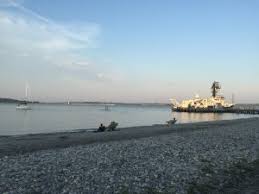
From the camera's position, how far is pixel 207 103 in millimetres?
159000

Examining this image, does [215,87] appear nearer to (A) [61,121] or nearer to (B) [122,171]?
(A) [61,121]

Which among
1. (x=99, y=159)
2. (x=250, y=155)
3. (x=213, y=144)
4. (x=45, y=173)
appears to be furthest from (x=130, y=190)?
(x=213, y=144)

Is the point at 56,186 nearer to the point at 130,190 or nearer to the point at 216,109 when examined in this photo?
the point at 130,190

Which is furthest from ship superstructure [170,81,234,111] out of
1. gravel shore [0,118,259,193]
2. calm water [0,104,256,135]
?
gravel shore [0,118,259,193]

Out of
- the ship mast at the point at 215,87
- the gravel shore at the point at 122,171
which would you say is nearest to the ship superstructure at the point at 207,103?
the ship mast at the point at 215,87

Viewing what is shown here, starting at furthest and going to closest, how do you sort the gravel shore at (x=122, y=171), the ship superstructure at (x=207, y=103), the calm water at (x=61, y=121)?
the ship superstructure at (x=207, y=103)
the calm water at (x=61, y=121)
the gravel shore at (x=122, y=171)

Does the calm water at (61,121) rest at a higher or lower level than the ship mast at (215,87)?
lower

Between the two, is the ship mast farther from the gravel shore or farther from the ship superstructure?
the gravel shore

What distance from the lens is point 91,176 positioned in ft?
39.3

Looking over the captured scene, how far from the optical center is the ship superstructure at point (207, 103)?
518ft

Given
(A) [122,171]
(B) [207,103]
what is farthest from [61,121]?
(B) [207,103]

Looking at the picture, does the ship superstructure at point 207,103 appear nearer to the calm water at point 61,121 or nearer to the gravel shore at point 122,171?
the calm water at point 61,121

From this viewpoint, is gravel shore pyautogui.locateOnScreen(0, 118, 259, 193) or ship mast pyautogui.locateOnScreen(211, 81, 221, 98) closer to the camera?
gravel shore pyautogui.locateOnScreen(0, 118, 259, 193)

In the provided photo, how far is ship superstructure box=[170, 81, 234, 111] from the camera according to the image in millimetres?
157875
